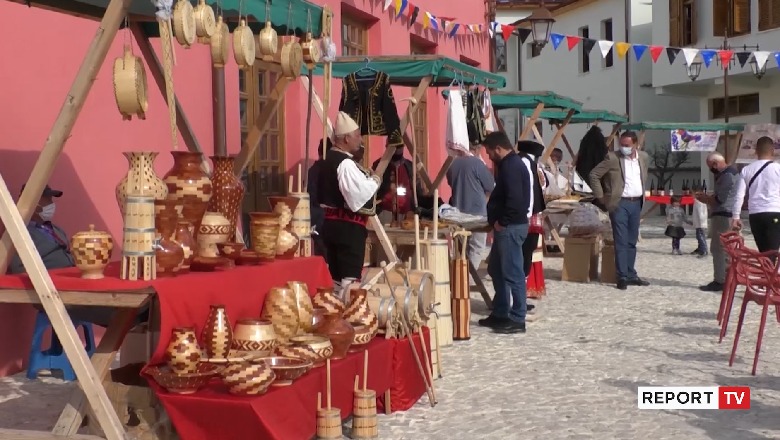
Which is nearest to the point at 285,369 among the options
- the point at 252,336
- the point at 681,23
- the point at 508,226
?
the point at 252,336

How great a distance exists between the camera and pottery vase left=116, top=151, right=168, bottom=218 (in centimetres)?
446

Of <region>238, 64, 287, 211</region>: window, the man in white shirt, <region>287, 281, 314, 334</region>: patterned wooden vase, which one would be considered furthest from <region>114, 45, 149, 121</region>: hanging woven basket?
the man in white shirt

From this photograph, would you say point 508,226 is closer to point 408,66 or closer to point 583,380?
point 408,66

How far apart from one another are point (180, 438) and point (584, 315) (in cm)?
587

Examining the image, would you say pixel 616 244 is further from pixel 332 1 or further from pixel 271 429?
pixel 271 429

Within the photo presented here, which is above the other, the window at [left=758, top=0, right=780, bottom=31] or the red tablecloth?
the window at [left=758, top=0, right=780, bottom=31]

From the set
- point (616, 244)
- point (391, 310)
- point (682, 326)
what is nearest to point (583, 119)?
point (616, 244)

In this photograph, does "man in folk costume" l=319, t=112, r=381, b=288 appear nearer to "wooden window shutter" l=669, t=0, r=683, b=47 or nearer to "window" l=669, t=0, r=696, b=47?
"window" l=669, t=0, r=696, b=47

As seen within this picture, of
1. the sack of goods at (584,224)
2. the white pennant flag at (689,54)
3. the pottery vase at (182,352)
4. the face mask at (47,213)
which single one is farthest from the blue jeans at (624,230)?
the white pennant flag at (689,54)

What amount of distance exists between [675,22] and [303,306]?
25526 millimetres

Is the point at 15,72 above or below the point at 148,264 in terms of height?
above

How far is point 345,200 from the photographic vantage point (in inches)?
257

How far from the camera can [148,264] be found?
4.36m

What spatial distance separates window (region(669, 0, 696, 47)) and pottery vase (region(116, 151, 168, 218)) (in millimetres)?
25362
